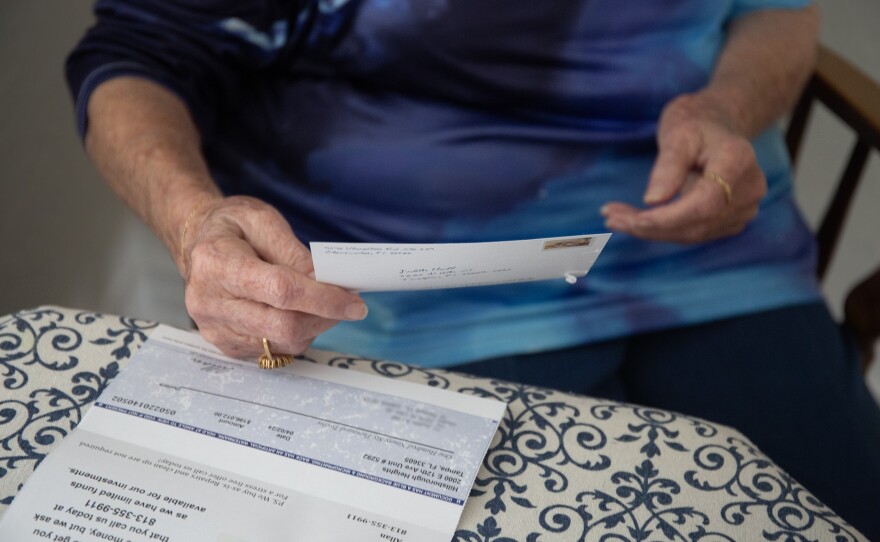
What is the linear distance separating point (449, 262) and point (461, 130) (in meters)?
0.33

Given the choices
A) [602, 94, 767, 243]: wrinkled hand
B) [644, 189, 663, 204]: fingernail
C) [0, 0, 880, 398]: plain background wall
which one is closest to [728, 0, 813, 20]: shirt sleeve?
[602, 94, 767, 243]: wrinkled hand

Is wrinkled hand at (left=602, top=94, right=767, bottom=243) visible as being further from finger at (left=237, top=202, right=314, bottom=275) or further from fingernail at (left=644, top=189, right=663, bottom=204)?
finger at (left=237, top=202, right=314, bottom=275)

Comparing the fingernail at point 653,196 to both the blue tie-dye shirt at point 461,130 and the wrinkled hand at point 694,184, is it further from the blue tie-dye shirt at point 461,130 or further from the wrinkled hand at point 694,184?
the blue tie-dye shirt at point 461,130

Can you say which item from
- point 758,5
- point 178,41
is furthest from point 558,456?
point 758,5

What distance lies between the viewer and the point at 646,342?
0.82m

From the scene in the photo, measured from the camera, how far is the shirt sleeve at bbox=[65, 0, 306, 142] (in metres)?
0.75

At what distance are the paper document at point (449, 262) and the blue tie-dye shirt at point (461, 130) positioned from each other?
26cm

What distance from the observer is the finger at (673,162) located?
701 millimetres

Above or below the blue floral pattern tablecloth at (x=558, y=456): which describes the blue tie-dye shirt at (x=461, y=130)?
above

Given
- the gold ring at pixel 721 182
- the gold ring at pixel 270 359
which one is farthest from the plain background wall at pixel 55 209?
the gold ring at pixel 721 182

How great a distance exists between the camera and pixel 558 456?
524 mm

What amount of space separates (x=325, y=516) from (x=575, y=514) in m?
0.15

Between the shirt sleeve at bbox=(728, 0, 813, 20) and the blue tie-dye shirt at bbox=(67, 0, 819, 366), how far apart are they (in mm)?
87

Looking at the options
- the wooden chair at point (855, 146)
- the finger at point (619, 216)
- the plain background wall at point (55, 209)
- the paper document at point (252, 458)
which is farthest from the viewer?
the plain background wall at point (55, 209)
